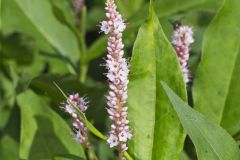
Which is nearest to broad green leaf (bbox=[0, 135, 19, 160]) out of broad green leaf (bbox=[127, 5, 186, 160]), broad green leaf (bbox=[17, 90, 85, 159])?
broad green leaf (bbox=[17, 90, 85, 159])

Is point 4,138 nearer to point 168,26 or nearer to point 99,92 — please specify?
point 99,92

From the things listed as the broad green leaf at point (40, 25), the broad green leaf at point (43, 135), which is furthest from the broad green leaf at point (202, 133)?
the broad green leaf at point (40, 25)

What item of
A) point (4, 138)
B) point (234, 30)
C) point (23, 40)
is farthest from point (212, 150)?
point (23, 40)

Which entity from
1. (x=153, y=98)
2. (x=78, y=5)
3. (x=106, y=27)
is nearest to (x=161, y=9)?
(x=78, y=5)

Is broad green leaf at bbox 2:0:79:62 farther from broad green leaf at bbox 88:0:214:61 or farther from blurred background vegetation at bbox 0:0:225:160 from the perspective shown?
broad green leaf at bbox 88:0:214:61

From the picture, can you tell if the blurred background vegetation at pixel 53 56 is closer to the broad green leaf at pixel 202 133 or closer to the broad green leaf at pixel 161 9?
the broad green leaf at pixel 161 9

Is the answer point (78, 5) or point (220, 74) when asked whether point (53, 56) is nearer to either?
point (78, 5)
